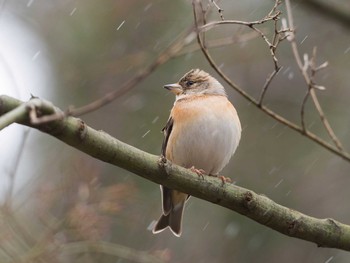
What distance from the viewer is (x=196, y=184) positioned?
13.2 ft

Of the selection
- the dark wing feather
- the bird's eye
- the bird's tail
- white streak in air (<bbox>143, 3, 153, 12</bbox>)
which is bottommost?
the bird's tail

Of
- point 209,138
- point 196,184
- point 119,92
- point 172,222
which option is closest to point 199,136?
point 209,138

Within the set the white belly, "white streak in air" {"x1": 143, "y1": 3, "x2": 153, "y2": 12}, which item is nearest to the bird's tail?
the white belly

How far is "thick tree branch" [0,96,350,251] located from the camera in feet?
11.2

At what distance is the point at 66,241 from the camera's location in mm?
5746

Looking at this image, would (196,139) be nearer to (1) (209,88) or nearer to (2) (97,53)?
(1) (209,88)

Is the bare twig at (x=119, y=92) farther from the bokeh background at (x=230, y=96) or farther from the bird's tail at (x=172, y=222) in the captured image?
the bokeh background at (x=230, y=96)

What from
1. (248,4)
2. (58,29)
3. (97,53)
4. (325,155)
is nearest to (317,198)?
(325,155)

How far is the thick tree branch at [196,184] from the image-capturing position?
135 inches

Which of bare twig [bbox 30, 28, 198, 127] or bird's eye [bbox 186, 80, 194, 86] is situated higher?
bare twig [bbox 30, 28, 198, 127]

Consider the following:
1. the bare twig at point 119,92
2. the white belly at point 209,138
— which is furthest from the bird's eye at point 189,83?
the bare twig at point 119,92

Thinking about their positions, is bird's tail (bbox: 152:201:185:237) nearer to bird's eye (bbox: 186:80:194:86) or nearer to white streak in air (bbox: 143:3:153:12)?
bird's eye (bbox: 186:80:194:86)

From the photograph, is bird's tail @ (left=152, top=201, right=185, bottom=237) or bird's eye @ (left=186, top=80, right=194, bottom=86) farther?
bird's eye @ (left=186, top=80, right=194, bottom=86)

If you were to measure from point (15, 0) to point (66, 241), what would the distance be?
Answer: 10.5 feet
